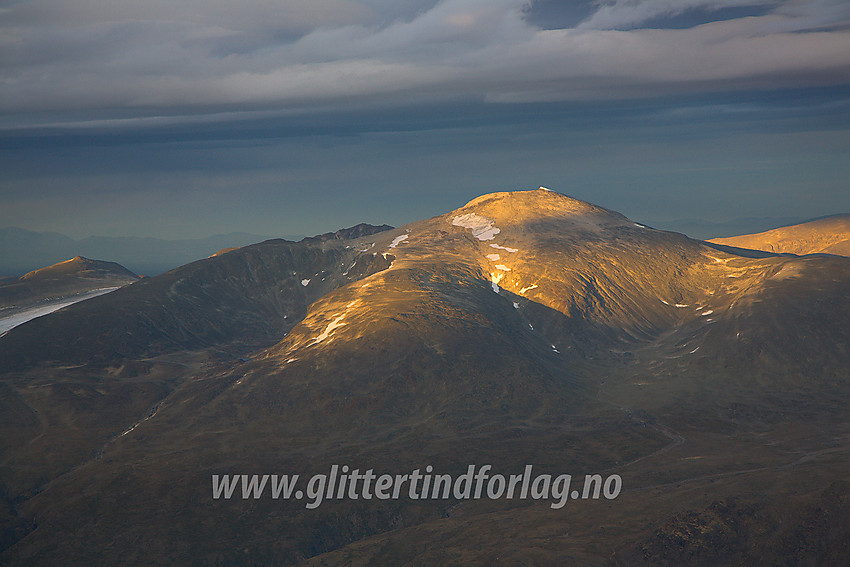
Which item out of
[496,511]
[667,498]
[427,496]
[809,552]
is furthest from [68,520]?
[809,552]

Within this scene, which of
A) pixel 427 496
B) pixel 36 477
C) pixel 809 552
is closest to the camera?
pixel 809 552

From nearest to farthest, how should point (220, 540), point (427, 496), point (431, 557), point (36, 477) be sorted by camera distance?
point (431, 557) < point (220, 540) < point (427, 496) < point (36, 477)

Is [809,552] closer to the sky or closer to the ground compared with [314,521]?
closer to the sky

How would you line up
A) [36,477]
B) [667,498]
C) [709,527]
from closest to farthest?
1. [709,527]
2. [667,498]
3. [36,477]

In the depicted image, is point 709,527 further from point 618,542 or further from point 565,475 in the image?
point 565,475

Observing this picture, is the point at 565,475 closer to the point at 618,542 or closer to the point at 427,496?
the point at 427,496

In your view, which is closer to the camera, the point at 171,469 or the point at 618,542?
the point at 618,542

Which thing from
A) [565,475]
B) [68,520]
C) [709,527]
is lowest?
[565,475]

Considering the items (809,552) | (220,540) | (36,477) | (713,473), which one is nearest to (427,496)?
(220,540)

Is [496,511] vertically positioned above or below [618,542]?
below
